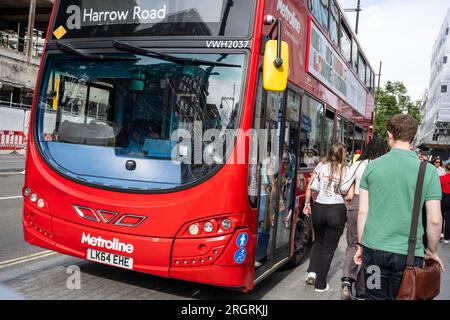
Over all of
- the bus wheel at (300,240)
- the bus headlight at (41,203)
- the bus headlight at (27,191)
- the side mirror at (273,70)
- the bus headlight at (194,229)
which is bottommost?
the bus wheel at (300,240)

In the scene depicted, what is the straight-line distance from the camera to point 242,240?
4.32m

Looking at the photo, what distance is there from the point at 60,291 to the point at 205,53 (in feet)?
9.15

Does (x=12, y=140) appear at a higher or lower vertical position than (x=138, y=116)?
lower

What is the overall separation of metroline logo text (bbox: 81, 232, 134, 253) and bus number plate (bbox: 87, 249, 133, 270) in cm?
7

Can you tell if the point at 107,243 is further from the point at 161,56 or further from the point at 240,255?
the point at 161,56

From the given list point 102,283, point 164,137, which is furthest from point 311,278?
point 164,137

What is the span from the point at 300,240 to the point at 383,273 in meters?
3.64

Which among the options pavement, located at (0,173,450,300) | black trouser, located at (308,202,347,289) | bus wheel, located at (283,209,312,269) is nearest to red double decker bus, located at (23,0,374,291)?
pavement, located at (0,173,450,300)

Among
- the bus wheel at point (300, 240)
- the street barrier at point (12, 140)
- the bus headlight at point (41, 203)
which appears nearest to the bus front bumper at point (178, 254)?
the bus headlight at point (41, 203)

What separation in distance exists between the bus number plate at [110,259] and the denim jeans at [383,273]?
7.18 ft

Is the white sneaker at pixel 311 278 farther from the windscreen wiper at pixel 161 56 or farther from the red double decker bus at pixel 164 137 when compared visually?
the windscreen wiper at pixel 161 56

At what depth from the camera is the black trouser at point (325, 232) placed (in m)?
5.58

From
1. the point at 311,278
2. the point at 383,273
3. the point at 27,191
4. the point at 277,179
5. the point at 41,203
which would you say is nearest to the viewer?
the point at 383,273
